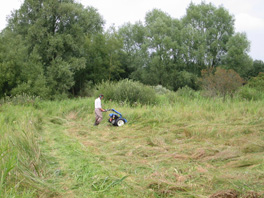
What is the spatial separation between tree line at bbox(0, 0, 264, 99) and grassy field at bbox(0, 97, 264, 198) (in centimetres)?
1472

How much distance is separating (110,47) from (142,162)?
2858cm

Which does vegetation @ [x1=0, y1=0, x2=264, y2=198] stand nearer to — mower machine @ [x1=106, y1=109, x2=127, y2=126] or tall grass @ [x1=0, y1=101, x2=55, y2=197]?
tall grass @ [x1=0, y1=101, x2=55, y2=197]

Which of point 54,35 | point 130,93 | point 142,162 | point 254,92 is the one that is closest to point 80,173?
point 142,162

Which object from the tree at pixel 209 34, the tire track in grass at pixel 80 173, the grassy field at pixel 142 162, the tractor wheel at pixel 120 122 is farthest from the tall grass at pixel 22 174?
the tree at pixel 209 34

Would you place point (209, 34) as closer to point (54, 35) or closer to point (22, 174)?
point (54, 35)

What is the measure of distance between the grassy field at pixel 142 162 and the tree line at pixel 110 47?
580 inches

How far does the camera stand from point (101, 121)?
958 cm

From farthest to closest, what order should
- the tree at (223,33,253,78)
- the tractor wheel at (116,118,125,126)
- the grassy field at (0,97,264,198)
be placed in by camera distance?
1. the tree at (223,33,253,78)
2. the tractor wheel at (116,118,125,126)
3. the grassy field at (0,97,264,198)

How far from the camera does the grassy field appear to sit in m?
3.05

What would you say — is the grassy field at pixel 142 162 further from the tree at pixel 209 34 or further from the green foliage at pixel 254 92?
the tree at pixel 209 34

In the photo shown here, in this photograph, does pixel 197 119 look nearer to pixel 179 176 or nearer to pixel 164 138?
pixel 164 138

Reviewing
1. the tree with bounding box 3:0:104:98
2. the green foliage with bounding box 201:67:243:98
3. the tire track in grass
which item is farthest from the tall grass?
the tree with bounding box 3:0:104:98

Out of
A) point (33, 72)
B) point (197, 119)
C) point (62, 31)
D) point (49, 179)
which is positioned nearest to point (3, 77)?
point (33, 72)

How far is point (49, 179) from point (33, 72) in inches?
717
